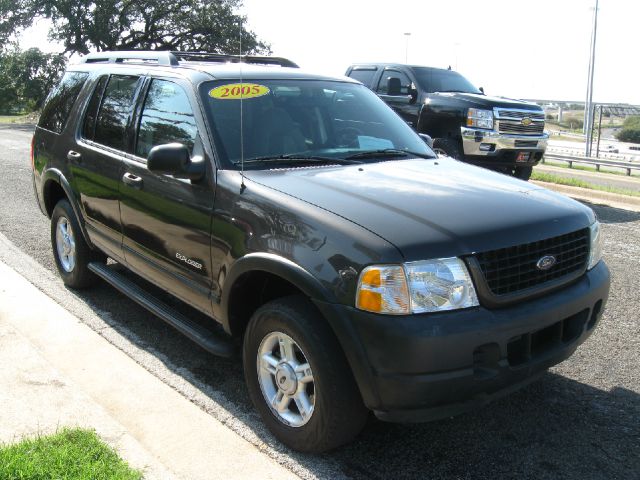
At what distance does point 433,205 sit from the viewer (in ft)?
10.1

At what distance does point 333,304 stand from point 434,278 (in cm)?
44

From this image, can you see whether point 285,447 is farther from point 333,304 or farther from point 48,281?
point 48,281

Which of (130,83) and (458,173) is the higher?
(130,83)

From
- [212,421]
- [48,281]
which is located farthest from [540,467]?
[48,281]

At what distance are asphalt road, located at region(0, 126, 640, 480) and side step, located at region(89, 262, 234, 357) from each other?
301 millimetres

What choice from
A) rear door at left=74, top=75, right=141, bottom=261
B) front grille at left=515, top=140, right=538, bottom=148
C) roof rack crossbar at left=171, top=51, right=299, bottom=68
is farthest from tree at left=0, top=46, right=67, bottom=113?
roof rack crossbar at left=171, top=51, right=299, bottom=68

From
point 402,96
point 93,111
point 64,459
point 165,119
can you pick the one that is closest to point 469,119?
point 402,96

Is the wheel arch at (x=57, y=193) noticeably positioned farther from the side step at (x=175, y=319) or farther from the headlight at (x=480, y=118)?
the headlight at (x=480, y=118)

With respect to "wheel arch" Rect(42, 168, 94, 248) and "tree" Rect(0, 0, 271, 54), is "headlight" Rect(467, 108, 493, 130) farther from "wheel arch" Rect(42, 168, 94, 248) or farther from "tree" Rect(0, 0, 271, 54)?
"tree" Rect(0, 0, 271, 54)

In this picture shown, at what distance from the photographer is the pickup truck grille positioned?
34.0ft

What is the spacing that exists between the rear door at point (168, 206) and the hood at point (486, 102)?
7.15 meters

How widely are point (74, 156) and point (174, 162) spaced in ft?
6.66

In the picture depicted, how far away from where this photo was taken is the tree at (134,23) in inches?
1457

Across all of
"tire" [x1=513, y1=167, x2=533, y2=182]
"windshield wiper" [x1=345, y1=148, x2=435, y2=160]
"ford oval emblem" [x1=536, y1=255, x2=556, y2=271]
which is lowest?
"tire" [x1=513, y1=167, x2=533, y2=182]
